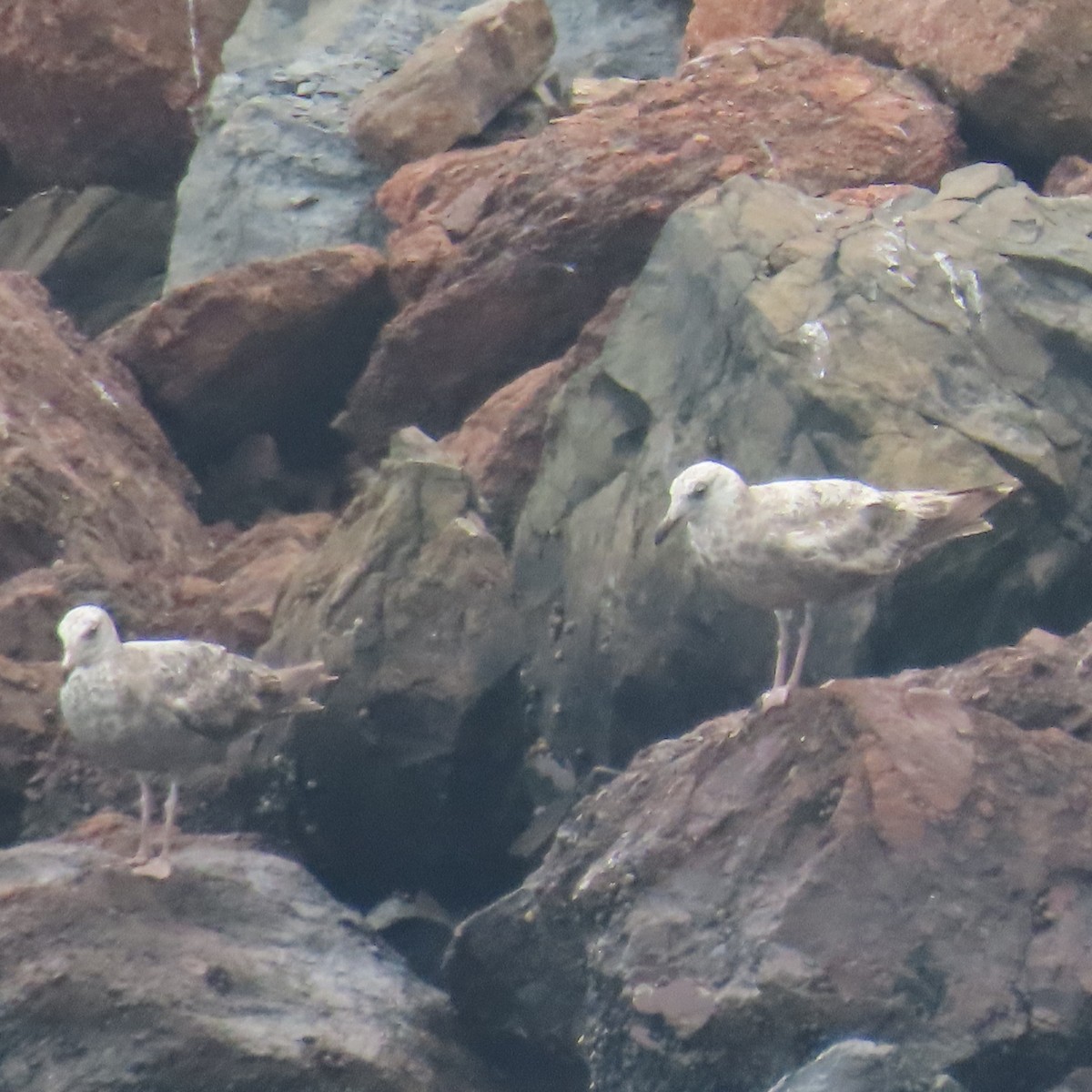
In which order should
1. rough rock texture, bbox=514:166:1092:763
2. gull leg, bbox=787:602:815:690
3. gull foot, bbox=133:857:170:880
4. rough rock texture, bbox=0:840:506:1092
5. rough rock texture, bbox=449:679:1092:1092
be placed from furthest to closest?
rough rock texture, bbox=514:166:1092:763, gull leg, bbox=787:602:815:690, gull foot, bbox=133:857:170:880, rough rock texture, bbox=0:840:506:1092, rough rock texture, bbox=449:679:1092:1092

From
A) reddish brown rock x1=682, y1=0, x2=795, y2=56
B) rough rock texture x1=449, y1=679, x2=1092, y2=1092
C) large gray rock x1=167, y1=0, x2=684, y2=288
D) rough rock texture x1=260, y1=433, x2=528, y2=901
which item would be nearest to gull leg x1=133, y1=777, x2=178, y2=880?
rough rock texture x1=260, y1=433, x2=528, y2=901

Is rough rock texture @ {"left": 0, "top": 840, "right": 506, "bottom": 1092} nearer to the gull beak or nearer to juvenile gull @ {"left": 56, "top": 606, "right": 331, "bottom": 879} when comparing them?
juvenile gull @ {"left": 56, "top": 606, "right": 331, "bottom": 879}

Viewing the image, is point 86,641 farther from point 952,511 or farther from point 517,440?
point 517,440

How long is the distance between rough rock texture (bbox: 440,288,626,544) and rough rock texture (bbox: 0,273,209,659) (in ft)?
5.63

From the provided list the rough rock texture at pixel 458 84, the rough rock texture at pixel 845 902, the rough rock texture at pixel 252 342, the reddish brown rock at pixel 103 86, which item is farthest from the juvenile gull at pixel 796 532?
the reddish brown rock at pixel 103 86

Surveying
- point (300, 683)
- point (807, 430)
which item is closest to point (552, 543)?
point (807, 430)

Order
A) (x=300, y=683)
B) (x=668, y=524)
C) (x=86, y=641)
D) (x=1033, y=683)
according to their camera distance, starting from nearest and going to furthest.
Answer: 1. (x=668, y=524)
2. (x=86, y=641)
3. (x=1033, y=683)
4. (x=300, y=683)

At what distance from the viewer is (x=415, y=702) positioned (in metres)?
8.70

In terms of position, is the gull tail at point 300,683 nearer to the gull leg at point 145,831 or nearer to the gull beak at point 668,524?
the gull leg at point 145,831

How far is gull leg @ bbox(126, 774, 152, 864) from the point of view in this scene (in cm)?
728

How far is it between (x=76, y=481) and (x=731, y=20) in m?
6.47

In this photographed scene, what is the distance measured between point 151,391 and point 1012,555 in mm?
5676

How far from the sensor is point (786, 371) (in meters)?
8.84

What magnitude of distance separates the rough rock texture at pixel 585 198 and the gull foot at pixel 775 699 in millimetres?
4813
